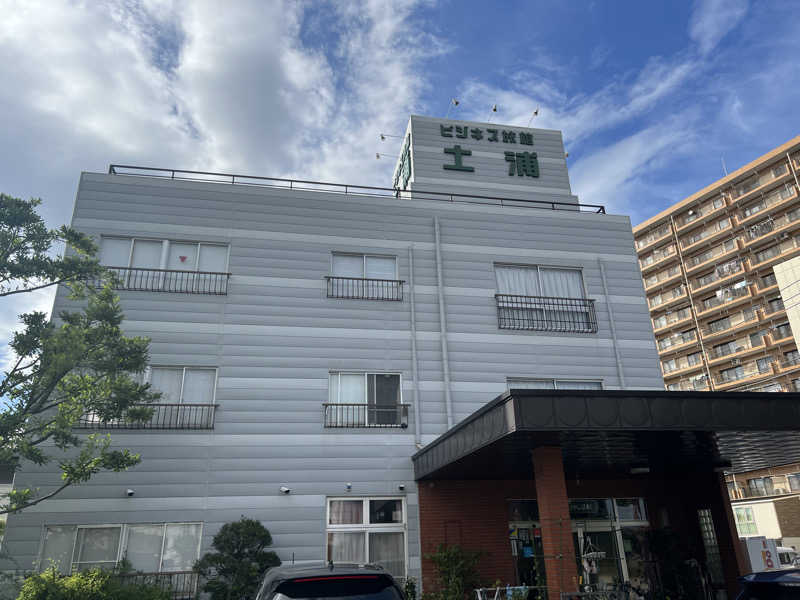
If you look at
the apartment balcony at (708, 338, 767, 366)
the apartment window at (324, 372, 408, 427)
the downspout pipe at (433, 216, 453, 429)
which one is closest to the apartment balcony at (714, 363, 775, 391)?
the apartment balcony at (708, 338, 767, 366)

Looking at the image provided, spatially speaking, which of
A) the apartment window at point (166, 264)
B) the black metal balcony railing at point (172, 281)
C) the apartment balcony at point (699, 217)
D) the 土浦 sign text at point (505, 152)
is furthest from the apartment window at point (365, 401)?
the apartment balcony at point (699, 217)

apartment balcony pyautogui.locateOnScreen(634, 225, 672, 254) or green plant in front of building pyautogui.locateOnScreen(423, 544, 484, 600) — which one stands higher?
apartment balcony pyautogui.locateOnScreen(634, 225, 672, 254)

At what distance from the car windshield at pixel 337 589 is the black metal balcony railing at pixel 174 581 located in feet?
25.1

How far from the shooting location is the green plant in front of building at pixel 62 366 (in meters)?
10.3

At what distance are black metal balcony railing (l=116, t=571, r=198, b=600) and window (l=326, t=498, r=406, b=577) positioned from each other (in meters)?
2.91

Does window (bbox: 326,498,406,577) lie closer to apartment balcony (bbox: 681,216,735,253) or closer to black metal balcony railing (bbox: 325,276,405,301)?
black metal balcony railing (bbox: 325,276,405,301)

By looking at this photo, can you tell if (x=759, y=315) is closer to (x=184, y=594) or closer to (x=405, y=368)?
(x=405, y=368)

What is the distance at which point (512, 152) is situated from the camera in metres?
19.7

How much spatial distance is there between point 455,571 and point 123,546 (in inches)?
280

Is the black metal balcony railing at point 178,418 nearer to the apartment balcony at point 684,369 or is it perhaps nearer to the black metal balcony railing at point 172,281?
the black metal balcony railing at point 172,281

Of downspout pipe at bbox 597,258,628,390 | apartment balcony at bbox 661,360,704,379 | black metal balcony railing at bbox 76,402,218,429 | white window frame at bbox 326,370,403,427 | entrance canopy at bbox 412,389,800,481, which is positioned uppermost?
apartment balcony at bbox 661,360,704,379

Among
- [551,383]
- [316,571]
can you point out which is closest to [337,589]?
[316,571]

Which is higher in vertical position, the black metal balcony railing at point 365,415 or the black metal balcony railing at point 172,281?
the black metal balcony railing at point 172,281

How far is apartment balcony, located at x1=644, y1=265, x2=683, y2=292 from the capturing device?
58.5m
